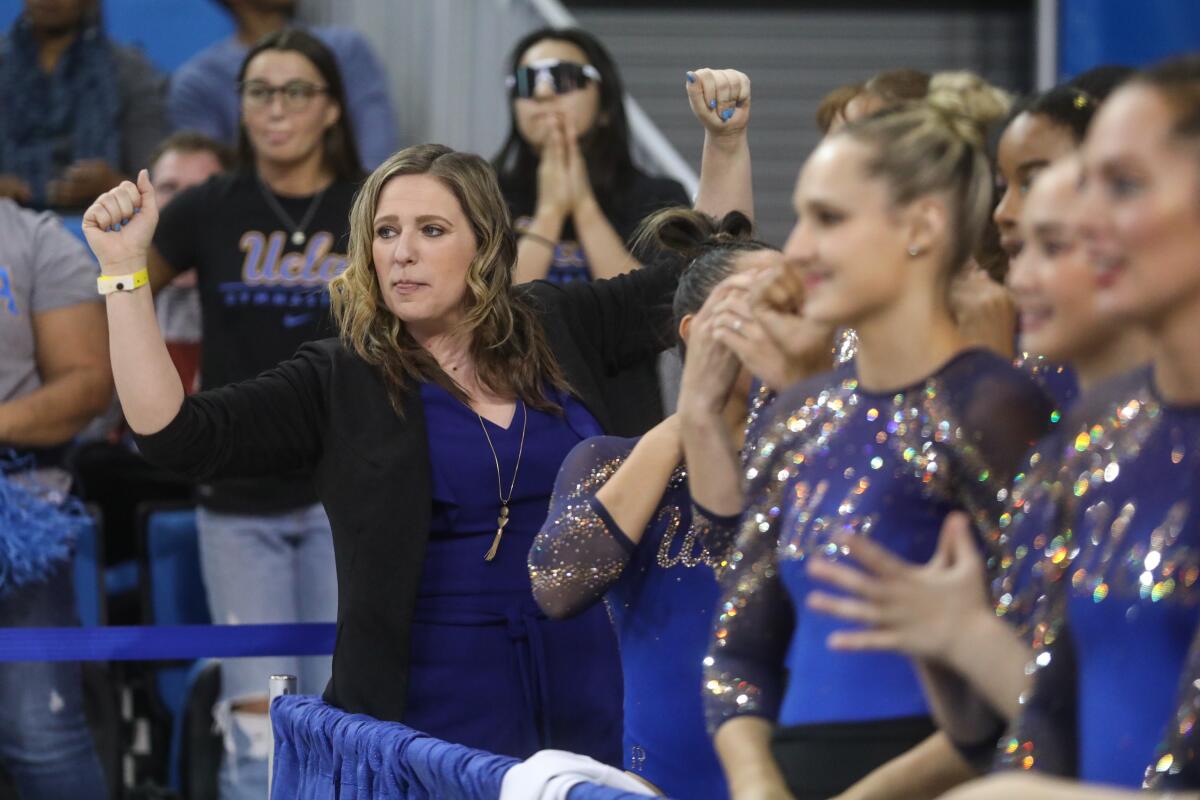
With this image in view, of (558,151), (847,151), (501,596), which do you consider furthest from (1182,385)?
(558,151)

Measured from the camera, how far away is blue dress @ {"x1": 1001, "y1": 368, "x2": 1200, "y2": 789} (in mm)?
1396

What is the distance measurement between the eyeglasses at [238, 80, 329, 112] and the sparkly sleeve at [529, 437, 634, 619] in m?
2.12

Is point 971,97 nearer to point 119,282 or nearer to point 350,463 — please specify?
point 350,463

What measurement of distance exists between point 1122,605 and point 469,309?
1.66 metres

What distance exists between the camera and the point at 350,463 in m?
2.80

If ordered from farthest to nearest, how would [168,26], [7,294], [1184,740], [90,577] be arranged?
[168,26] < [90,577] < [7,294] < [1184,740]

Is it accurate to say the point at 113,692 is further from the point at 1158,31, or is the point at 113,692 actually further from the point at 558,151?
the point at 1158,31

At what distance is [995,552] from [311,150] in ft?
9.32

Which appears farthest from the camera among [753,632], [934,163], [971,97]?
[971,97]

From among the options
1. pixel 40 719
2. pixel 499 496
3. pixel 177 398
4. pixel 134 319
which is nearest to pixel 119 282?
pixel 134 319

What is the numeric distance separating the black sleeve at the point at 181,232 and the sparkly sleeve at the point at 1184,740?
3099 millimetres

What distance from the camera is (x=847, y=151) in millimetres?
1677

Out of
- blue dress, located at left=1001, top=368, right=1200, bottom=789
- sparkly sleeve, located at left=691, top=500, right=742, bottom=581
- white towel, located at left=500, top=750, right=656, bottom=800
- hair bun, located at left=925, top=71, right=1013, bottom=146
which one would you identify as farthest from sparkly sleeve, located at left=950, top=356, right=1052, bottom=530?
hair bun, located at left=925, top=71, right=1013, bottom=146

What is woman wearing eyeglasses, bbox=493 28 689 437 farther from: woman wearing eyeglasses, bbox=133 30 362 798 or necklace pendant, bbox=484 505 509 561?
necklace pendant, bbox=484 505 509 561
